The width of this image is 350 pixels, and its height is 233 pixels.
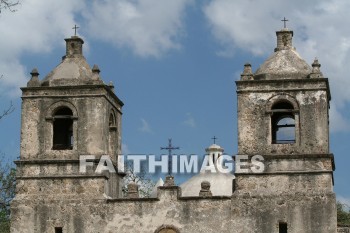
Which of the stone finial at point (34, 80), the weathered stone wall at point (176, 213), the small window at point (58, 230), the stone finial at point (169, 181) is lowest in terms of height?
the small window at point (58, 230)

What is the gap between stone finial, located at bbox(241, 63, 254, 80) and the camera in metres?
24.1

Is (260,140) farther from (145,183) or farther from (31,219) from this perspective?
(145,183)

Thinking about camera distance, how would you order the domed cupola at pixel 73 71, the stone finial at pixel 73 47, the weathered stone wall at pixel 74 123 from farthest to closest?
the stone finial at pixel 73 47 < the domed cupola at pixel 73 71 < the weathered stone wall at pixel 74 123

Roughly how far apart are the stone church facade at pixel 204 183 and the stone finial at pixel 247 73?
2cm

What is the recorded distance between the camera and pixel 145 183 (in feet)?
125

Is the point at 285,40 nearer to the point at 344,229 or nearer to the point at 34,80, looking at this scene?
the point at 344,229

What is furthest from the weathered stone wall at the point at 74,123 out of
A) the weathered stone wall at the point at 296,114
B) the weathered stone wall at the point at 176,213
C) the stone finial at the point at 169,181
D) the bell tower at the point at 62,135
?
the weathered stone wall at the point at 296,114

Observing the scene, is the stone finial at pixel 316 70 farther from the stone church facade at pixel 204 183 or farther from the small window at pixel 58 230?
the small window at pixel 58 230

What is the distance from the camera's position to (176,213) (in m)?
23.7

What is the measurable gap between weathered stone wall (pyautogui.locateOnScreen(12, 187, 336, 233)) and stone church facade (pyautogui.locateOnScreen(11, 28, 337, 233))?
0.08 feet

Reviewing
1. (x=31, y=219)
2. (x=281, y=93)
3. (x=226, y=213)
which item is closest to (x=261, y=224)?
(x=226, y=213)

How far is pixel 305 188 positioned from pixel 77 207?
5.60 metres

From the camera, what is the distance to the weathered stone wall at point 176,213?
75.4 ft

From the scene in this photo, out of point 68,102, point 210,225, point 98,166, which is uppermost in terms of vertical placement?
point 68,102
